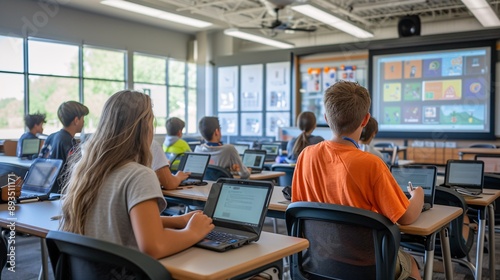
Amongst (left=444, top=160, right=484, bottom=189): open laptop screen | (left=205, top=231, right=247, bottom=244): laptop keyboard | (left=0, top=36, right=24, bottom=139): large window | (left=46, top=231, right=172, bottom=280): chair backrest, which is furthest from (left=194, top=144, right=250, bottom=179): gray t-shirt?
(left=0, top=36, right=24, bottom=139): large window

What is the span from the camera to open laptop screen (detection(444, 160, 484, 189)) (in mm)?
3141

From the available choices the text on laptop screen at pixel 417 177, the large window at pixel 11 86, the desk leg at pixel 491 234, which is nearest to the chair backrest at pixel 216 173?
the text on laptop screen at pixel 417 177

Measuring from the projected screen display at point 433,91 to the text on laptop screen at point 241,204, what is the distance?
27.3ft

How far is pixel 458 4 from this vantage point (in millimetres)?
9742

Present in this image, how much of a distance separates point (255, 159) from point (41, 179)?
2.41 meters

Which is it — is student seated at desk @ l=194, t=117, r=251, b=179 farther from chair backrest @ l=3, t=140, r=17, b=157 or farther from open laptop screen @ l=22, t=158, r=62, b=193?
chair backrest @ l=3, t=140, r=17, b=157

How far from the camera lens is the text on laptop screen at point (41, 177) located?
2.84 metres

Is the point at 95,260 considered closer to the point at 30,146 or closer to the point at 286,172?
the point at 286,172

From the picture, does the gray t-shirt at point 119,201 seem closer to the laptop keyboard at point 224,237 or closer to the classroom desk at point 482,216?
the laptop keyboard at point 224,237

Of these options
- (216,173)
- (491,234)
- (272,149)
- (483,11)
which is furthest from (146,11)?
(491,234)

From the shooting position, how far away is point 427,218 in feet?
7.24

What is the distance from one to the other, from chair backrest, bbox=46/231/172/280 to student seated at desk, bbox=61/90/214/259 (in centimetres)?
13

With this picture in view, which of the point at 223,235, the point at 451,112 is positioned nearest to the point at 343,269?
the point at 223,235

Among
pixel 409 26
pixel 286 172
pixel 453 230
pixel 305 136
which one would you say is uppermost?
pixel 409 26
